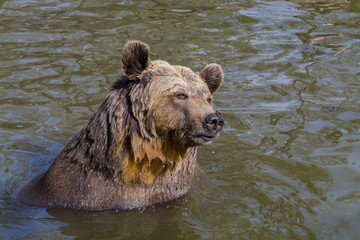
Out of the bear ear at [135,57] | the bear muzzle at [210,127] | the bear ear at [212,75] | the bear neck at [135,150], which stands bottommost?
the bear neck at [135,150]

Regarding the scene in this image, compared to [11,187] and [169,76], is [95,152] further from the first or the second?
[11,187]

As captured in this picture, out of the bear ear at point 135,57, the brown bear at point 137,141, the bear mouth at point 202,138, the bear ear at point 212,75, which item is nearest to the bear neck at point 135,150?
the brown bear at point 137,141

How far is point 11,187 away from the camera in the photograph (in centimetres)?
714

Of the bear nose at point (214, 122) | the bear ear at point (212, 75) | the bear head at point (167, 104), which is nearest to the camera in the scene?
the bear nose at point (214, 122)

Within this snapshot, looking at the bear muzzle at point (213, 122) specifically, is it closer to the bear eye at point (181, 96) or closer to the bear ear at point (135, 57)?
the bear eye at point (181, 96)

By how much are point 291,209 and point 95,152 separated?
93.4 inches

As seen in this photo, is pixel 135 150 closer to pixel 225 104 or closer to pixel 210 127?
pixel 210 127

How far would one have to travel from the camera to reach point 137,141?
19.7 feet

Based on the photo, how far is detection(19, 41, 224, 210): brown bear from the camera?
601 cm

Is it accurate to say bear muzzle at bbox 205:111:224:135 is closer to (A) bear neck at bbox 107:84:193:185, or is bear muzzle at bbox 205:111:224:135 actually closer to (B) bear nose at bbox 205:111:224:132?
(B) bear nose at bbox 205:111:224:132

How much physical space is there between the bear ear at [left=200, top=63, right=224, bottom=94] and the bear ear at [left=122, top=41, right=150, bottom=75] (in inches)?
30.4

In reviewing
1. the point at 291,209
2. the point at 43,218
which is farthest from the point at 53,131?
the point at 291,209

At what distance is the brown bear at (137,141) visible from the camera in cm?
601

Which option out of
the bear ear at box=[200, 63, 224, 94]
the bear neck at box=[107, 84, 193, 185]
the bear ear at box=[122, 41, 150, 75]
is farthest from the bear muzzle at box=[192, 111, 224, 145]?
the bear ear at box=[122, 41, 150, 75]
